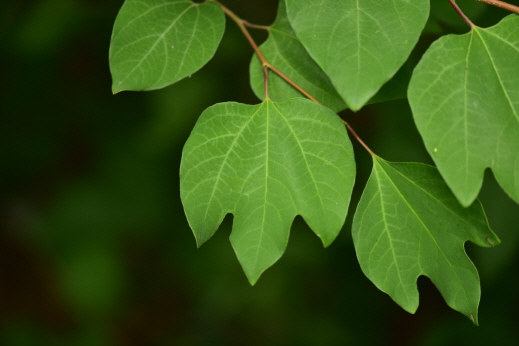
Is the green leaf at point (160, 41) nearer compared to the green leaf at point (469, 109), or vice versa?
the green leaf at point (469, 109)

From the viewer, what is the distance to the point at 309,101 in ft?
2.81

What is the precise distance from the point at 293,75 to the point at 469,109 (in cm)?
34

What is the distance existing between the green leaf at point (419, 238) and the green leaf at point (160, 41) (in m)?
0.39

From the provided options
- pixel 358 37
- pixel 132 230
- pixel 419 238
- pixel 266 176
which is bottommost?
pixel 132 230

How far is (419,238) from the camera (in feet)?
2.77

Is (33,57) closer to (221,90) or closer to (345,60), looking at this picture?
(221,90)

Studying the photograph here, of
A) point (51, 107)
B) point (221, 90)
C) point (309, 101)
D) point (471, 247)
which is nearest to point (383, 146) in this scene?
point (471, 247)

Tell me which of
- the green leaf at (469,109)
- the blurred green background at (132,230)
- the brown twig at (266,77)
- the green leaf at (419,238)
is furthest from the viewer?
the blurred green background at (132,230)

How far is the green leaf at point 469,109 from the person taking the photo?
2.33 feet

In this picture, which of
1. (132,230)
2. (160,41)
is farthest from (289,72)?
(132,230)

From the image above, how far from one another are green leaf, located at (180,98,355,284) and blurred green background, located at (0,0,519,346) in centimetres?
102

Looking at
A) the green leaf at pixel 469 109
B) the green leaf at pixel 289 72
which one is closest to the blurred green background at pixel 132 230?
the green leaf at pixel 289 72

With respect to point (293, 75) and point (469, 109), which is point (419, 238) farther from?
point (293, 75)

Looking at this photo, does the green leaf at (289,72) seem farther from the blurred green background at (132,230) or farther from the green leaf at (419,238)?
the blurred green background at (132,230)
